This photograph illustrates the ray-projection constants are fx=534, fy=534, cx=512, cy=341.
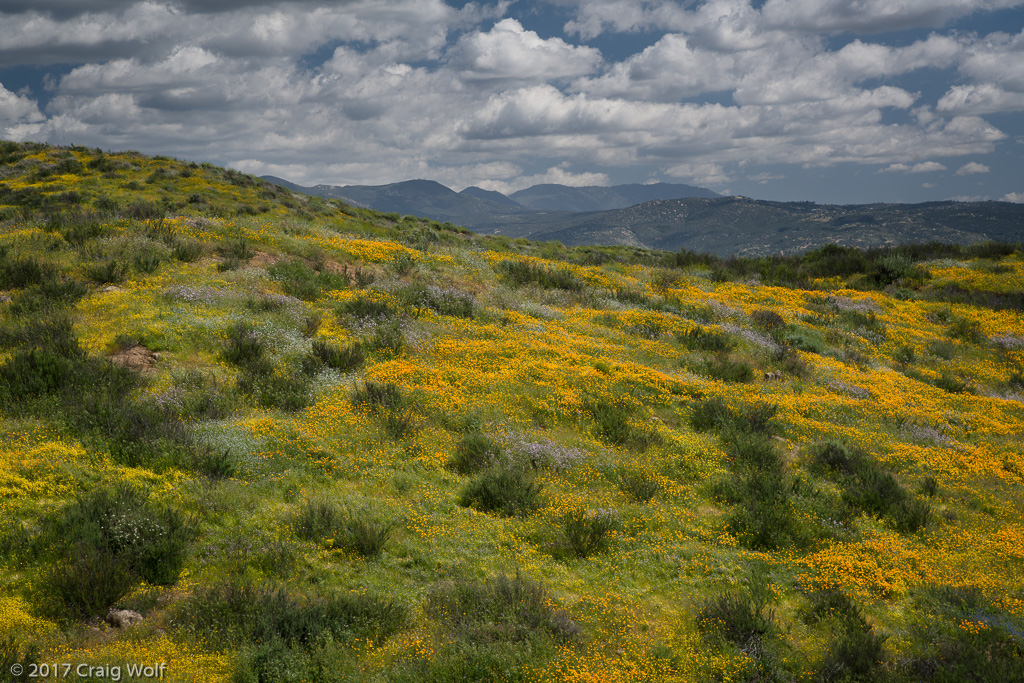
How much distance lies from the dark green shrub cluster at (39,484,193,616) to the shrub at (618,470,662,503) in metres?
6.66

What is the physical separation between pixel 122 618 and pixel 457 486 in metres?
4.63

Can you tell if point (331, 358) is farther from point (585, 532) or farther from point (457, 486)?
point (585, 532)

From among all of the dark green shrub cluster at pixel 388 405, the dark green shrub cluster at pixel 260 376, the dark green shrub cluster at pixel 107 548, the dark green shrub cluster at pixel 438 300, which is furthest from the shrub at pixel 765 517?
the dark green shrub cluster at pixel 438 300

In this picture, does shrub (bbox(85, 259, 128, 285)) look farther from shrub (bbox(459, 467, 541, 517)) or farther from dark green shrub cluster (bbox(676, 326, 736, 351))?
dark green shrub cluster (bbox(676, 326, 736, 351))

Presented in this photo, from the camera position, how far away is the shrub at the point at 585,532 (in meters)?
7.76

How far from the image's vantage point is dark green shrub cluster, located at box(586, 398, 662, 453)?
10855 mm

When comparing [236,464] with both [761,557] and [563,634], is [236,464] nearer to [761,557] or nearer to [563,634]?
[563,634]

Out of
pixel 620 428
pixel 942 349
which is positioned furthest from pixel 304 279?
pixel 942 349

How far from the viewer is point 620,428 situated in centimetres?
1116

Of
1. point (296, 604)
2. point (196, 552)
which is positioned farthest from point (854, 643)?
point (196, 552)

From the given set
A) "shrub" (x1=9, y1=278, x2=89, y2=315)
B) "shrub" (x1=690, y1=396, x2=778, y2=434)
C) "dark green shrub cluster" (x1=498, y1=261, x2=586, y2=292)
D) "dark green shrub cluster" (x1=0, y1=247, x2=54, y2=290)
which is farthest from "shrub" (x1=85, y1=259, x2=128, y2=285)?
"shrub" (x1=690, y1=396, x2=778, y2=434)

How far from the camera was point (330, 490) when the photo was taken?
8242 mm

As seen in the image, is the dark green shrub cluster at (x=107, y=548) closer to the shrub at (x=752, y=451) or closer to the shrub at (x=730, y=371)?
the shrub at (x=752, y=451)

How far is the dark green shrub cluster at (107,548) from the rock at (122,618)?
155mm
